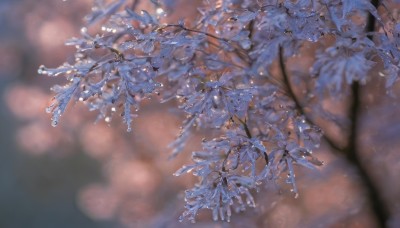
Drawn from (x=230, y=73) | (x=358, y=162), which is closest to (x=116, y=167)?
(x=358, y=162)

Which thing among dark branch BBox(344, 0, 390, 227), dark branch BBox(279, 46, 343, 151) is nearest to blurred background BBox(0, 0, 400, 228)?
dark branch BBox(344, 0, 390, 227)

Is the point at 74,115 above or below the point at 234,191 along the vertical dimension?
below

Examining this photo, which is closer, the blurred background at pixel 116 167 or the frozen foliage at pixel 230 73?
the frozen foliage at pixel 230 73

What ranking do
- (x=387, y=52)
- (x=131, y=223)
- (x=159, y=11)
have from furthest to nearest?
(x=131, y=223) → (x=159, y=11) → (x=387, y=52)

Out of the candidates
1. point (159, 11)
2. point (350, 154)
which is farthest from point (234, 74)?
point (350, 154)

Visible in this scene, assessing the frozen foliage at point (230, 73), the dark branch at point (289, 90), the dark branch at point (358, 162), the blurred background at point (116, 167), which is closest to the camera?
the frozen foliage at point (230, 73)

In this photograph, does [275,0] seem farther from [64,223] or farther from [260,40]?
[64,223]

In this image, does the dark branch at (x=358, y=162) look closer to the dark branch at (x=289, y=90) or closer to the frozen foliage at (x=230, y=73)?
the dark branch at (x=289, y=90)

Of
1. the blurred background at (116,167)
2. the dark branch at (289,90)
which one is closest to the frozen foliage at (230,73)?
the dark branch at (289,90)
